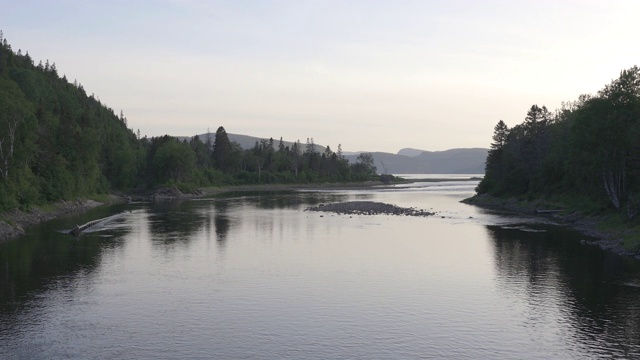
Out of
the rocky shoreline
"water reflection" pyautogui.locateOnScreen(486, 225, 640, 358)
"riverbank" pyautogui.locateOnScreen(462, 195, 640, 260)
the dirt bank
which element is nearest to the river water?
"water reflection" pyautogui.locateOnScreen(486, 225, 640, 358)

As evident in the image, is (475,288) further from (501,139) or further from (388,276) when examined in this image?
(501,139)

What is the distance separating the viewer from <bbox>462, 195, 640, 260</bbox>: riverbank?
61.7m

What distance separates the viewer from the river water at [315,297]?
30469 millimetres

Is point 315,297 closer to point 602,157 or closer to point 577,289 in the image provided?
point 577,289

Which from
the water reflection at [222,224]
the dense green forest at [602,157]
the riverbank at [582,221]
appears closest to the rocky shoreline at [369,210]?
the water reflection at [222,224]

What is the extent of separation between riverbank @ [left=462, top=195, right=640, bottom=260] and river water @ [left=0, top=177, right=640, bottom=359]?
272 centimetres

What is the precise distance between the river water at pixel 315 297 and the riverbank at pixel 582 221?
8.94 feet

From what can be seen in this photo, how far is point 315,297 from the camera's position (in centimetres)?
4128

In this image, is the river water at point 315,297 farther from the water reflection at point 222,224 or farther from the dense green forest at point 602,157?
the dense green forest at point 602,157

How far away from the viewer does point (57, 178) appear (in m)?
111

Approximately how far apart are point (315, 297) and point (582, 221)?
63.3 meters

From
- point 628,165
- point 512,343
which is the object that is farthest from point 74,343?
point 628,165

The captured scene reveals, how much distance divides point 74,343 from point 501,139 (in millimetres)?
151226

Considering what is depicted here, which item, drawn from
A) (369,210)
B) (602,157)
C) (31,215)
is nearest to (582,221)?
(602,157)
